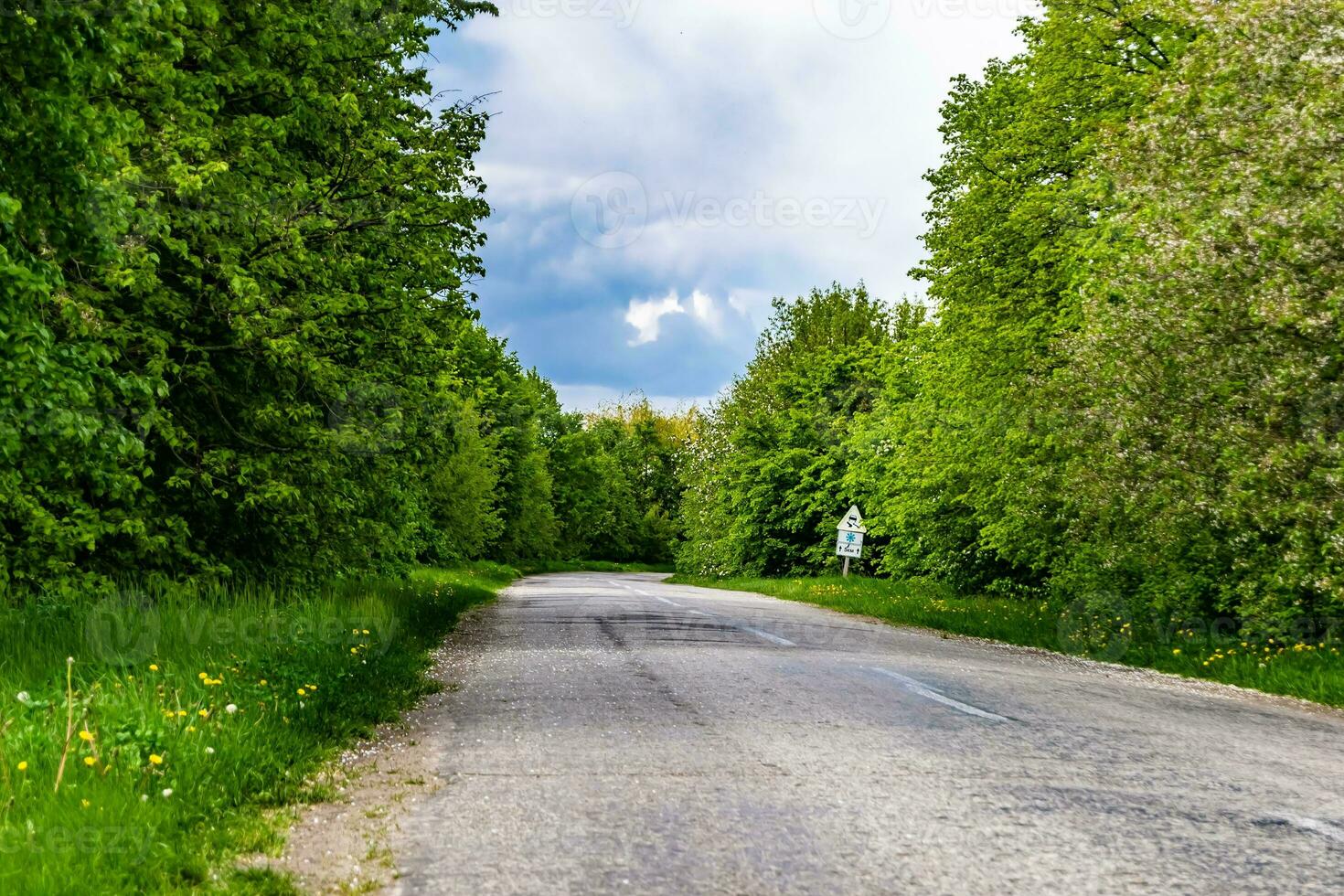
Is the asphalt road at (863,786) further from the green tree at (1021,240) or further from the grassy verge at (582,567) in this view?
the grassy verge at (582,567)

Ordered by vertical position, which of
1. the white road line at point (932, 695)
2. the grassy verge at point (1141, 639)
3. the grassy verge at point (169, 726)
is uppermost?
the grassy verge at point (1141, 639)

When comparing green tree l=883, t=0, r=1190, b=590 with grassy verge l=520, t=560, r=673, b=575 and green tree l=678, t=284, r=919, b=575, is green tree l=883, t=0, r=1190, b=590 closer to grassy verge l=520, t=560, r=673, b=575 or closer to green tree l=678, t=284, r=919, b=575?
green tree l=678, t=284, r=919, b=575

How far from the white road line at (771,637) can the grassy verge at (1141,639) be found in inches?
178

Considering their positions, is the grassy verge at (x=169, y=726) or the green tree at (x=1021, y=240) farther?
the green tree at (x=1021, y=240)

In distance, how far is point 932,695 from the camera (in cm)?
909

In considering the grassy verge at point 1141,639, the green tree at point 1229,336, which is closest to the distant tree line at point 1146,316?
the green tree at point 1229,336

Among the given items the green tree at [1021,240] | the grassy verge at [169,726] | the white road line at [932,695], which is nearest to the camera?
the grassy verge at [169,726]

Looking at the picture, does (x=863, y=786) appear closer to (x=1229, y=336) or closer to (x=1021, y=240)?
(x=1229, y=336)

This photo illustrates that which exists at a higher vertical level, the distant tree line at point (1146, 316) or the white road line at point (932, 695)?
the distant tree line at point (1146, 316)

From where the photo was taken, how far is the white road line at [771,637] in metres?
13.6

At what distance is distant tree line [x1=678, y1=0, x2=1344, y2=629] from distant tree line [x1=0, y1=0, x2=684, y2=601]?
9617 millimetres

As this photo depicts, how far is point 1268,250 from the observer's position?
481 inches

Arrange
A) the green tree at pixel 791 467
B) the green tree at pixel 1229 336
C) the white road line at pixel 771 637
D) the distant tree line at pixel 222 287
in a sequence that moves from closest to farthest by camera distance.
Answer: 1. the distant tree line at pixel 222 287
2. the green tree at pixel 1229 336
3. the white road line at pixel 771 637
4. the green tree at pixel 791 467

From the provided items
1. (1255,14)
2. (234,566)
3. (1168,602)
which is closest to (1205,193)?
(1255,14)
